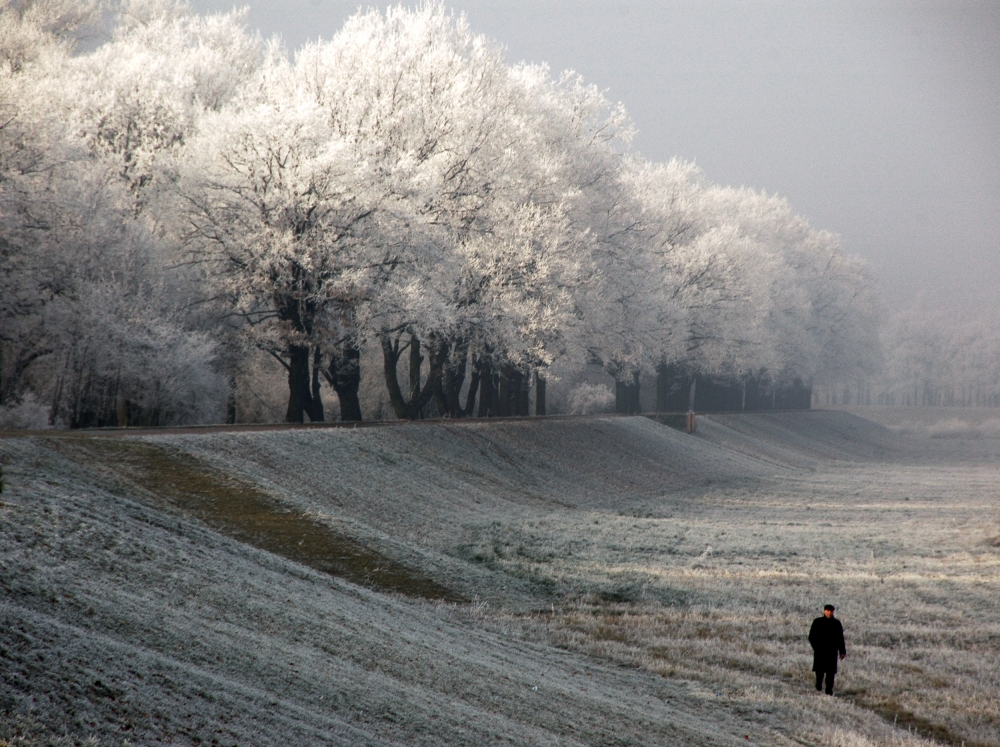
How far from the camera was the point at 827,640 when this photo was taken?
12.5 meters

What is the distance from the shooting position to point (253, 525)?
17906 millimetres

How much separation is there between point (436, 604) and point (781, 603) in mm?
6557

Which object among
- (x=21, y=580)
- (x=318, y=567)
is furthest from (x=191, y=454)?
(x=21, y=580)

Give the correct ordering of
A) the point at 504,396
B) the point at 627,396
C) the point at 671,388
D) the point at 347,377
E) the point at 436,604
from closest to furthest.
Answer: the point at 436,604
the point at 347,377
the point at 504,396
the point at 627,396
the point at 671,388

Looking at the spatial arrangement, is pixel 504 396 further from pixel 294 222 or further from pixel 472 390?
pixel 294 222

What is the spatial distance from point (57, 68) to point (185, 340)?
637 inches

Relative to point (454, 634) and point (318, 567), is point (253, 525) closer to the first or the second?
point (318, 567)

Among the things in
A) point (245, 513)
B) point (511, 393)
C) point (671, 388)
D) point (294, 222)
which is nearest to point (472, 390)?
point (511, 393)

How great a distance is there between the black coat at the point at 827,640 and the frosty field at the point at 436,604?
52cm

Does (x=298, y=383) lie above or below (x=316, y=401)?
above

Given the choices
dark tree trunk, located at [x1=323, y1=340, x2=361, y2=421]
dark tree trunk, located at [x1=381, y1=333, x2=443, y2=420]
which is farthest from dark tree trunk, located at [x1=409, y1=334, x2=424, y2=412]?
dark tree trunk, located at [x1=323, y1=340, x2=361, y2=421]

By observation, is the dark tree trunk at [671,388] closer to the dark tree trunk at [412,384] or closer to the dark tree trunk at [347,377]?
the dark tree trunk at [412,384]

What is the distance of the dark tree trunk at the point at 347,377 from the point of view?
35.2 meters

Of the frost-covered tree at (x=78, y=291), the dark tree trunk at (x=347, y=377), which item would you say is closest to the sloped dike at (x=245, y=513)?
the frost-covered tree at (x=78, y=291)
